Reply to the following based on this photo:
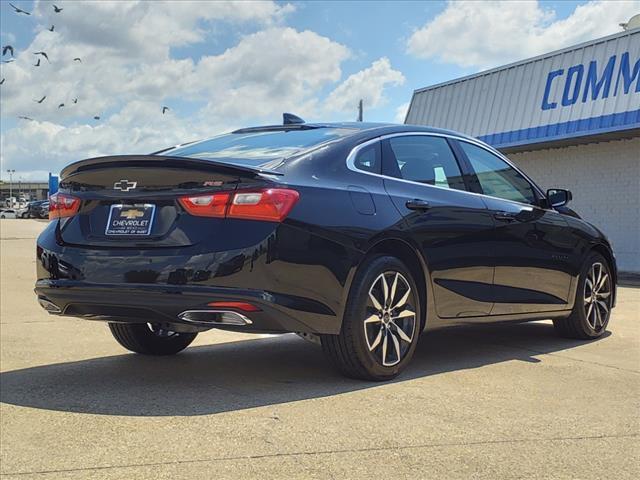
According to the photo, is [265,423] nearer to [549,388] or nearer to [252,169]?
[252,169]

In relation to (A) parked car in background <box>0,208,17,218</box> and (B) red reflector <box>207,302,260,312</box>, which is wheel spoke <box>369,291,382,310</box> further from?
(A) parked car in background <box>0,208,17,218</box>

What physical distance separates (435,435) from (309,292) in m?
0.99

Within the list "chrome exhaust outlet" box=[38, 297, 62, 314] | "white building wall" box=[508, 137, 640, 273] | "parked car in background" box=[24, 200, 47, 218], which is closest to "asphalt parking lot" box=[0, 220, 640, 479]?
"chrome exhaust outlet" box=[38, 297, 62, 314]

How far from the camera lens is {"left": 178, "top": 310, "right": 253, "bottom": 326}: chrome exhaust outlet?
11.9 feet

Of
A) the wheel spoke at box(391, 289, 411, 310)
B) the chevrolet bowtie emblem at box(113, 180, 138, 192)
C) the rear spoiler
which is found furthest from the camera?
the wheel spoke at box(391, 289, 411, 310)

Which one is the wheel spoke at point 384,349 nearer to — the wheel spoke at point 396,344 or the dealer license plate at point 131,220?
the wheel spoke at point 396,344

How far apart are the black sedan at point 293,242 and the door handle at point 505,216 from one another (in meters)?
0.01

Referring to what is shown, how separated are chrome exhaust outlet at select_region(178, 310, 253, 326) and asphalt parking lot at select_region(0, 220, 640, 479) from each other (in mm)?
434

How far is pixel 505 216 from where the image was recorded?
16.8 ft

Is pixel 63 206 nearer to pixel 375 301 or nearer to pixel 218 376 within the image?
pixel 218 376

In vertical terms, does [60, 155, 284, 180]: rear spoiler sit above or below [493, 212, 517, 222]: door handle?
above

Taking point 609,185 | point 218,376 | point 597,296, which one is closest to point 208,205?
point 218,376

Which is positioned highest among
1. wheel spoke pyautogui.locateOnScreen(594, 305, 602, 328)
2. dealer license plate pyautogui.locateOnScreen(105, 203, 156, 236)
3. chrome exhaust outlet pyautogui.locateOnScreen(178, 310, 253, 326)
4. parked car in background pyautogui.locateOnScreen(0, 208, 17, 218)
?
dealer license plate pyautogui.locateOnScreen(105, 203, 156, 236)

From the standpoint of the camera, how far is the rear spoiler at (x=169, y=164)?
3732 mm
